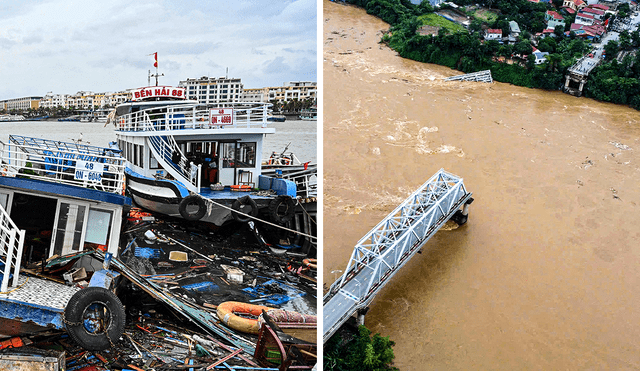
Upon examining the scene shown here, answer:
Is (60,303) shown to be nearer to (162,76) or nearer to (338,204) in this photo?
(162,76)

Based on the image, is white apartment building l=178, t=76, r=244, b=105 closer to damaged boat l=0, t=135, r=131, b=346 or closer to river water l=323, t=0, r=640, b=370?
Answer: damaged boat l=0, t=135, r=131, b=346

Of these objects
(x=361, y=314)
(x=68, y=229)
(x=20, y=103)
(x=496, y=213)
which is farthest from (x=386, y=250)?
(x=20, y=103)

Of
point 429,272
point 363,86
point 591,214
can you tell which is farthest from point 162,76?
point 363,86

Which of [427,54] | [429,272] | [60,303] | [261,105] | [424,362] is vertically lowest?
[424,362]

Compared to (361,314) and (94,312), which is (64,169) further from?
(361,314)

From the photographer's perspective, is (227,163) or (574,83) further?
(574,83)
